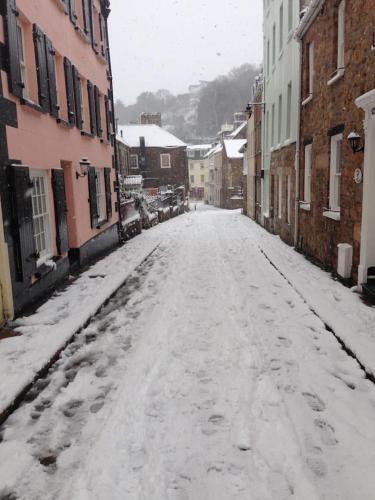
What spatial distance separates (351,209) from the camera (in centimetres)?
797

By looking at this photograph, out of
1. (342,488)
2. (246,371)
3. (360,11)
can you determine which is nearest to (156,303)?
(246,371)

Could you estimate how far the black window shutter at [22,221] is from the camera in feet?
21.2

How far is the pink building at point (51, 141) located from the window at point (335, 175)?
597 cm

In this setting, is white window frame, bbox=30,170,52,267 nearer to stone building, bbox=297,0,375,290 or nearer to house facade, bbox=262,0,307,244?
stone building, bbox=297,0,375,290

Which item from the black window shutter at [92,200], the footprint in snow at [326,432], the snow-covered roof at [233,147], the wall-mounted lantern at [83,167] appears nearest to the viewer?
the footprint in snow at [326,432]

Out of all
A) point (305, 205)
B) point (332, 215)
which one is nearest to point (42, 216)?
point (332, 215)

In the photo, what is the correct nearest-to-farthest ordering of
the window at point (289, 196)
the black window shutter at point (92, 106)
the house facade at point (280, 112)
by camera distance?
the black window shutter at point (92, 106)
the house facade at point (280, 112)
the window at point (289, 196)

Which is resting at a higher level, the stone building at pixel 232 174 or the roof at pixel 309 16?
the roof at pixel 309 16

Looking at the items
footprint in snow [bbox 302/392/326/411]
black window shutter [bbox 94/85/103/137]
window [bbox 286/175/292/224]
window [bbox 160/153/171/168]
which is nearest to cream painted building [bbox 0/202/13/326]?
footprint in snow [bbox 302/392/326/411]

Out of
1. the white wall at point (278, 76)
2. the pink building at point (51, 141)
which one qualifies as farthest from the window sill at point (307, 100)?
the pink building at point (51, 141)

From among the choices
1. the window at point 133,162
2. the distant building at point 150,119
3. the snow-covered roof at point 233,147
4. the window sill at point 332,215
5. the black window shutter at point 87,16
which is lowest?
the window sill at point 332,215

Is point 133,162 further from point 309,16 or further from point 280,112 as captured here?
point 309,16

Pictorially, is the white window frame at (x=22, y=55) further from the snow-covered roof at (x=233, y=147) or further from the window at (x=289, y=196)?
the snow-covered roof at (x=233, y=147)

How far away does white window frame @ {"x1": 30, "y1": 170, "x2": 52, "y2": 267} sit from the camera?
26.7 feet
